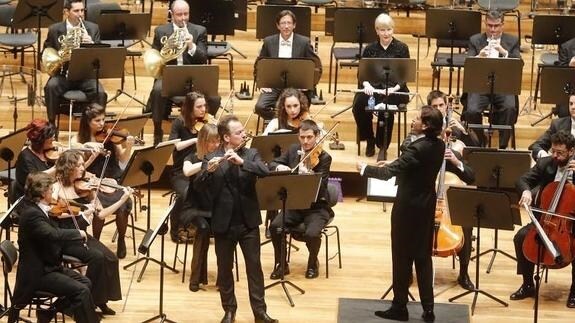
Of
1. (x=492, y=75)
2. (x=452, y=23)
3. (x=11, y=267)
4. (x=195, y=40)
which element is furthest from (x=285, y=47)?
(x=11, y=267)

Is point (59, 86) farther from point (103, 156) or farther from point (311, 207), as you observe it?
point (311, 207)

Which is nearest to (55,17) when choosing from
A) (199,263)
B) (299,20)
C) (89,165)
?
(299,20)

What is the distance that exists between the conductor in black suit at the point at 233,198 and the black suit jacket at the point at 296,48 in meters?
3.34

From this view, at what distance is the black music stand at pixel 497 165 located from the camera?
28.4 ft

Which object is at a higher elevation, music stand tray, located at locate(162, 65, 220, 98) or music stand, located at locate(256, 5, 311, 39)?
music stand, located at locate(256, 5, 311, 39)

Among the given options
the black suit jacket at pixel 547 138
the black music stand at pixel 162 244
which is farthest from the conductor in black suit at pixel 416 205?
the black suit jacket at pixel 547 138

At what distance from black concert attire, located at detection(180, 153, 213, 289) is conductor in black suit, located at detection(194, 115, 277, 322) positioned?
310 millimetres

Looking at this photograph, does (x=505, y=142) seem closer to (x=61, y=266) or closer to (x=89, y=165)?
(x=89, y=165)

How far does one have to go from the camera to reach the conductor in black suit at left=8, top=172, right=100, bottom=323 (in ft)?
24.8

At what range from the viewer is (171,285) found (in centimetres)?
905

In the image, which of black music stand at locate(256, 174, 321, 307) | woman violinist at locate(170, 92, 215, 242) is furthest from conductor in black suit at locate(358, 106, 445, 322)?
woman violinist at locate(170, 92, 215, 242)

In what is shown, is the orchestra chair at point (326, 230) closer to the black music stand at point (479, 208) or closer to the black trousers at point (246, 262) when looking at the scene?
the black trousers at point (246, 262)

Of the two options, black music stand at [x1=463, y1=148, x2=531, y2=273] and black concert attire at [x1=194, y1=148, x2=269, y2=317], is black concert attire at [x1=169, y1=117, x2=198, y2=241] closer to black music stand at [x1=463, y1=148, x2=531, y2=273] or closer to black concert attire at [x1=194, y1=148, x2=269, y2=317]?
black concert attire at [x1=194, y1=148, x2=269, y2=317]

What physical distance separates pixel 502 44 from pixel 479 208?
3.46m
